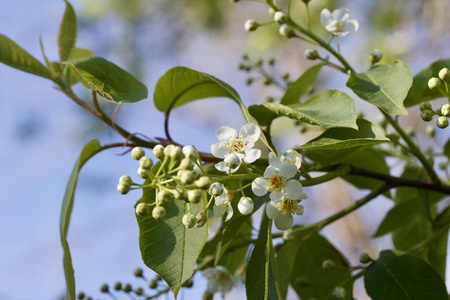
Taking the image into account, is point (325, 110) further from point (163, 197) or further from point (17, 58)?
point (17, 58)

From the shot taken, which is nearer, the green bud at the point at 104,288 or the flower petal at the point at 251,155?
the flower petal at the point at 251,155

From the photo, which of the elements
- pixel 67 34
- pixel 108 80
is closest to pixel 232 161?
pixel 108 80

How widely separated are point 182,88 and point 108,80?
19cm

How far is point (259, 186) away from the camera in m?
0.85

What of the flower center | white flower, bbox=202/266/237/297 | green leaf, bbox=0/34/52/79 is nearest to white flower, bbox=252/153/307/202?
the flower center

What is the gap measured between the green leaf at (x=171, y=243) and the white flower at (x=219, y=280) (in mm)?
417

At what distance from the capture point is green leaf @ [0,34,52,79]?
1.11 meters

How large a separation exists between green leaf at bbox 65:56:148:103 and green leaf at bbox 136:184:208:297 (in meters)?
0.20

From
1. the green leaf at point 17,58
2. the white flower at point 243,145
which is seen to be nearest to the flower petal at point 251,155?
the white flower at point 243,145

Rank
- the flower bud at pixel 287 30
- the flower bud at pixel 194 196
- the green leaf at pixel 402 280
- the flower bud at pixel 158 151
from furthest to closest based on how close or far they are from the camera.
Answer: the flower bud at pixel 287 30, the green leaf at pixel 402 280, the flower bud at pixel 158 151, the flower bud at pixel 194 196

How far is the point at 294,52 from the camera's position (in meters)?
6.77

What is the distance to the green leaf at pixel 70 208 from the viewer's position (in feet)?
2.96

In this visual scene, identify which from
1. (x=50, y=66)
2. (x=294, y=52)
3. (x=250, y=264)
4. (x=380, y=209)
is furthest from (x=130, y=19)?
(x=250, y=264)

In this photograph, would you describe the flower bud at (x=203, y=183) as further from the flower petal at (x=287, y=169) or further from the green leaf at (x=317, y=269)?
the green leaf at (x=317, y=269)
